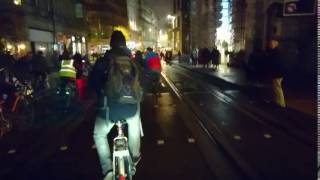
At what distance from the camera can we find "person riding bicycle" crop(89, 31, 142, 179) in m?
4.66

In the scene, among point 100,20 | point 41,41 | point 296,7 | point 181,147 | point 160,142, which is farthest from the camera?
point 100,20

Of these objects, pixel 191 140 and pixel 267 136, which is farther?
pixel 267 136

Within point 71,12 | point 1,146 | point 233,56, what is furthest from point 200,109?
point 71,12

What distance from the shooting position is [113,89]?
4641 mm

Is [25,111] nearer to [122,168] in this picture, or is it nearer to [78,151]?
[78,151]

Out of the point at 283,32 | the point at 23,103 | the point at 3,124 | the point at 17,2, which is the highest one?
the point at 17,2

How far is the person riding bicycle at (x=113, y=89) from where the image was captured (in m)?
4.66

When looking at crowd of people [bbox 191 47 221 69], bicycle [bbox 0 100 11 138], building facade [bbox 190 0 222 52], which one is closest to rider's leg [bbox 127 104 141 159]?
bicycle [bbox 0 100 11 138]

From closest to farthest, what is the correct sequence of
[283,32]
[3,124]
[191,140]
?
[191,140] < [3,124] < [283,32]

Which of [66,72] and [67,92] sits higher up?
[66,72]

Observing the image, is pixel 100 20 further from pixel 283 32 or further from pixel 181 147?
pixel 181 147

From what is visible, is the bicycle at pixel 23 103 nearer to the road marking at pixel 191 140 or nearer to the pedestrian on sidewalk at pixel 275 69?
the road marking at pixel 191 140

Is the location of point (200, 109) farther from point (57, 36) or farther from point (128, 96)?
point (57, 36)

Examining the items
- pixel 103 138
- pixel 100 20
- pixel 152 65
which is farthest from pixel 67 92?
pixel 100 20
